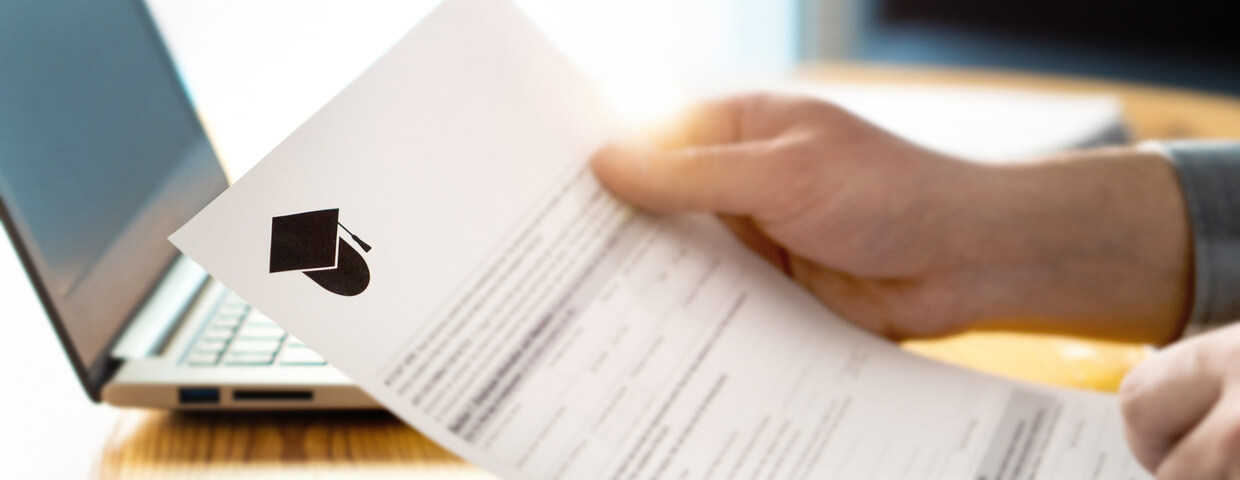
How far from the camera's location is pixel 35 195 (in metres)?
0.43

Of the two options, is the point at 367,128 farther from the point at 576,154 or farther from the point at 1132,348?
the point at 1132,348

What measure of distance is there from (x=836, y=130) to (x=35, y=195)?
1.50 ft

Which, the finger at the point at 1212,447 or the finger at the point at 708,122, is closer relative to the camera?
the finger at the point at 1212,447

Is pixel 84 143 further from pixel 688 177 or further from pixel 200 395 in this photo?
pixel 688 177

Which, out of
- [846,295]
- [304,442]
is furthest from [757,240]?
[304,442]

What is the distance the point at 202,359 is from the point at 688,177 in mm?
300

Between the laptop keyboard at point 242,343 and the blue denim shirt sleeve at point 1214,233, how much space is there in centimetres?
58

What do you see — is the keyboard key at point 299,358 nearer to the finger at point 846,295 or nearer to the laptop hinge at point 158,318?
the laptop hinge at point 158,318

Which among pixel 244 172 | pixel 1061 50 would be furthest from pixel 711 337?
pixel 1061 50

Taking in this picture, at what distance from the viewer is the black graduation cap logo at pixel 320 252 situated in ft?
1.24

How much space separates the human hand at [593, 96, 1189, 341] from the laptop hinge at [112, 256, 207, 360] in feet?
0.99

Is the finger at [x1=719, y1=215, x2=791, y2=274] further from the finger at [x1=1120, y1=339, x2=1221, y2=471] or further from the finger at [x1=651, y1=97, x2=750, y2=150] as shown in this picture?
the finger at [x1=1120, y1=339, x2=1221, y2=471]

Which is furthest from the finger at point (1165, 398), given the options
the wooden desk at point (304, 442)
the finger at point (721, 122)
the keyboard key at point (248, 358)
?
the keyboard key at point (248, 358)

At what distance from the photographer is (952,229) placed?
633mm
